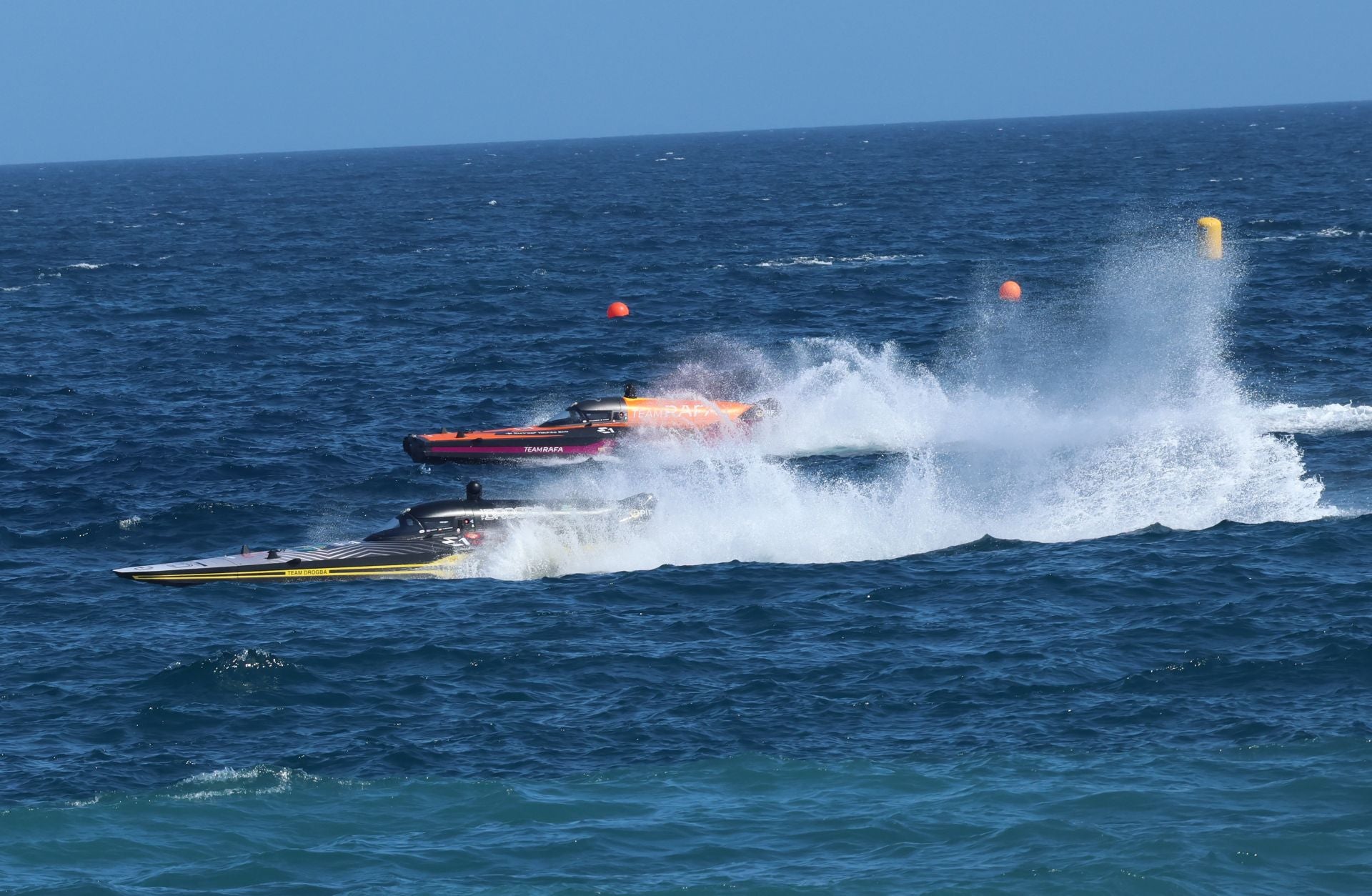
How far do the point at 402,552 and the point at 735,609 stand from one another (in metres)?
7.73

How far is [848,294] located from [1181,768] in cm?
5399

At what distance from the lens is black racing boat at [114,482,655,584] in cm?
3509

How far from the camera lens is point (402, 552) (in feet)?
116

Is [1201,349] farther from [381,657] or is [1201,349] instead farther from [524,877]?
[524,877]

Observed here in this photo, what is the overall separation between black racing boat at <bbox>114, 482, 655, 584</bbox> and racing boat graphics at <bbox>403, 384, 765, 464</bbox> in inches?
404

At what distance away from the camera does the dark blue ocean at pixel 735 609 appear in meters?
21.6

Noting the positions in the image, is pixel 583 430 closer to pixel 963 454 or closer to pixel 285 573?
pixel 963 454

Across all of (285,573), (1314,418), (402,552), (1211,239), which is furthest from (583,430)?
(1211,239)

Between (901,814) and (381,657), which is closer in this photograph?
(901,814)

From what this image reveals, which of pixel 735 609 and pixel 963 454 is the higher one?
pixel 963 454

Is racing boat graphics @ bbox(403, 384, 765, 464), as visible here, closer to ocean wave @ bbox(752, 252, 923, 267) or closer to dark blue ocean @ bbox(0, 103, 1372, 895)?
dark blue ocean @ bbox(0, 103, 1372, 895)

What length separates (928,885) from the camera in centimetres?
2009

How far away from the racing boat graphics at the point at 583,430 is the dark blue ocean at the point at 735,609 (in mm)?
876

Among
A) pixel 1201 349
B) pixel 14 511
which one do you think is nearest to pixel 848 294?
pixel 1201 349
